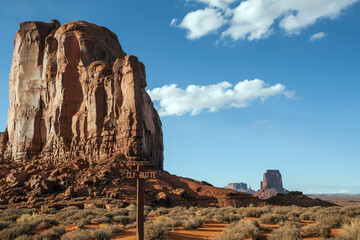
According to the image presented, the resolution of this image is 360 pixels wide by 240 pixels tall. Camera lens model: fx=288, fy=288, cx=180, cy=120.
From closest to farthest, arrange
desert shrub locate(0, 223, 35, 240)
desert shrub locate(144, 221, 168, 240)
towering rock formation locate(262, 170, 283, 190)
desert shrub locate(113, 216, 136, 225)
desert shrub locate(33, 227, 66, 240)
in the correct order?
1. desert shrub locate(144, 221, 168, 240)
2. desert shrub locate(33, 227, 66, 240)
3. desert shrub locate(0, 223, 35, 240)
4. desert shrub locate(113, 216, 136, 225)
5. towering rock formation locate(262, 170, 283, 190)

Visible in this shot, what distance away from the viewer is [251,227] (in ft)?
38.4

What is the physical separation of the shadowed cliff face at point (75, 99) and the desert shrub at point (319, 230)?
2520 cm

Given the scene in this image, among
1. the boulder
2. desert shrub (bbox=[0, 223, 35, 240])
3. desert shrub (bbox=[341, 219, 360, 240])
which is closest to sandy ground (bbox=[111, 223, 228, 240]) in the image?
desert shrub (bbox=[0, 223, 35, 240])

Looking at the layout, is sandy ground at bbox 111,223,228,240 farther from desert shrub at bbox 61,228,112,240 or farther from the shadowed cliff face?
the shadowed cliff face

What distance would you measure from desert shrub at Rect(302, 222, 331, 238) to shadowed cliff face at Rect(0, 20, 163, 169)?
25199mm

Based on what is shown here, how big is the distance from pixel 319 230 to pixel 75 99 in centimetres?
4071

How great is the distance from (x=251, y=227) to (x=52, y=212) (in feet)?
52.0

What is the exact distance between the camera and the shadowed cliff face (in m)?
37.5

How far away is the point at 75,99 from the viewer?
45062 mm

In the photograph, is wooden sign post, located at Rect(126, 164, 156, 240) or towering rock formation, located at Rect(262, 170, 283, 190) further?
towering rock formation, located at Rect(262, 170, 283, 190)

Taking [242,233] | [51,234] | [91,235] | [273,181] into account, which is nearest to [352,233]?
[242,233]

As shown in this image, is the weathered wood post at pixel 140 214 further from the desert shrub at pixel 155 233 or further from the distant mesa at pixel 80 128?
the distant mesa at pixel 80 128

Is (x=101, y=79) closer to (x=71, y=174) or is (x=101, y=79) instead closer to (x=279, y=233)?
(x=71, y=174)

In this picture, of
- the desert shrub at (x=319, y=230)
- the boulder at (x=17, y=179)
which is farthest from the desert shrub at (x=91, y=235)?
the boulder at (x=17, y=179)
